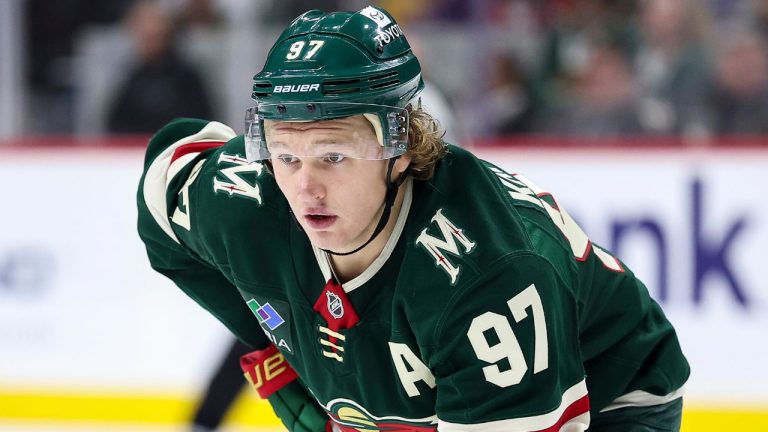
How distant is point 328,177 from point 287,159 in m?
Result: 0.08

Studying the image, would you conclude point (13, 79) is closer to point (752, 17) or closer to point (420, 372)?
point (752, 17)

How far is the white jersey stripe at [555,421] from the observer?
5.76ft

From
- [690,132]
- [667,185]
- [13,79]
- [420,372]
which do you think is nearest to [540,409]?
[420,372]

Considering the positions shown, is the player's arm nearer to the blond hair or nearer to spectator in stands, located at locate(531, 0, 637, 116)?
the blond hair

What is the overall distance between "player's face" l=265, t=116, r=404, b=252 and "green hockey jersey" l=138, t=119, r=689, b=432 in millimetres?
82

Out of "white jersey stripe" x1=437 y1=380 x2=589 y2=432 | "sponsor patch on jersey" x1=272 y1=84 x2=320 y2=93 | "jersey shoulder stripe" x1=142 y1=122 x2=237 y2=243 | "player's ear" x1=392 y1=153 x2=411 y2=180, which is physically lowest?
"white jersey stripe" x1=437 y1=380 x2=589 y2=432

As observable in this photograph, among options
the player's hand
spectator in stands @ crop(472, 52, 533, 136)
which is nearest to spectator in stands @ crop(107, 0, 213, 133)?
spectator in stands @ crop(472, 52, 533, 136)

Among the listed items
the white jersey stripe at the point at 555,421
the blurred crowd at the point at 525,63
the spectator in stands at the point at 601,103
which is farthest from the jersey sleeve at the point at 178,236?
the spectator in stands at the point at 601,103

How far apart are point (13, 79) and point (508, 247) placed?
4.40 metres

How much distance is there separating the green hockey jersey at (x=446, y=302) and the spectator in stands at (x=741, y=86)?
9.08 feet

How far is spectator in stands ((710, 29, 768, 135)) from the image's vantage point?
472 cm

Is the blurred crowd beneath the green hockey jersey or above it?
beneath

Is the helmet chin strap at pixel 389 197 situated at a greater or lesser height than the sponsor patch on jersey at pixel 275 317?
greater

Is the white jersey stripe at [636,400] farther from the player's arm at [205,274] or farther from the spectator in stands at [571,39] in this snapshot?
the spectator in stands at [571,39]
